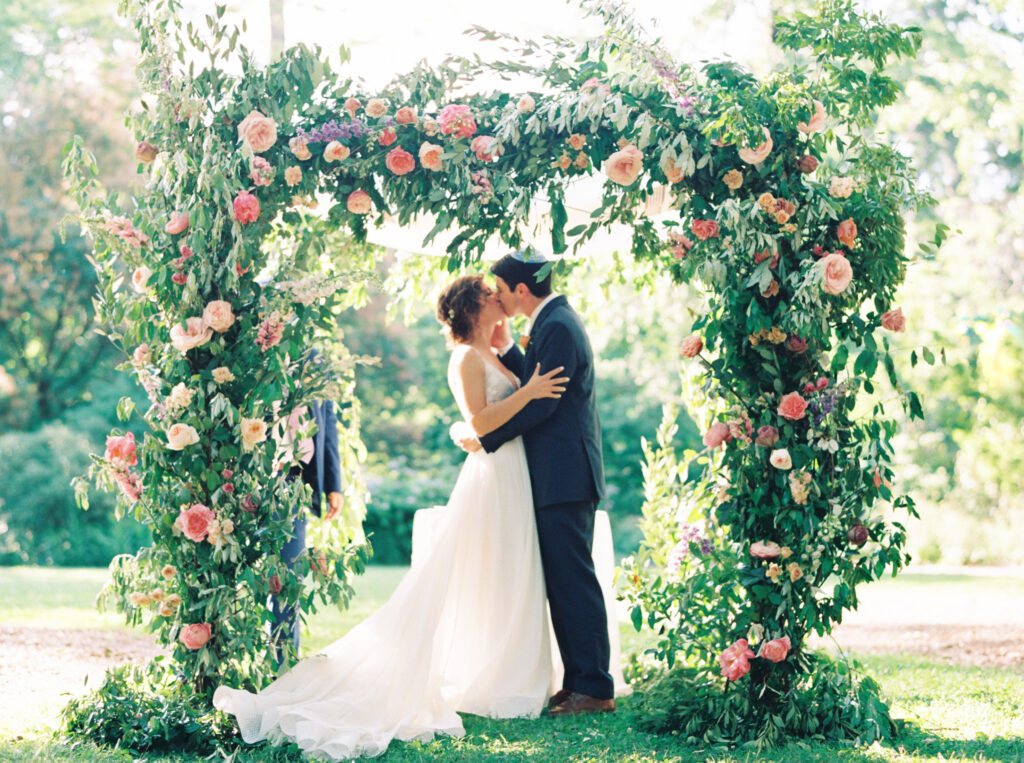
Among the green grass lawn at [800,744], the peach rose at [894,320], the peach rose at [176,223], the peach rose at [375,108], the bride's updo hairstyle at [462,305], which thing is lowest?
the green grass lawn at [800,744]

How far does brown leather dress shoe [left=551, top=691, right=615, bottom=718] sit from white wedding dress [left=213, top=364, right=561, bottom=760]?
4.0 inches

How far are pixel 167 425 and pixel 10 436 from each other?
11421mm

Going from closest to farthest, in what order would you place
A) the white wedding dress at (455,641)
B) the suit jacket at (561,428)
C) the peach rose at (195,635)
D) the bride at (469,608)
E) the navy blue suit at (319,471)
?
the peach rose at (195,635)
the white wedding dress at (455,641)
the bride at (469,608)
the suit jacket at (561,428)
the navy blue suit at (319,471)

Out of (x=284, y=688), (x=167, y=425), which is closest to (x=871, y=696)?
(x=284, y=688)

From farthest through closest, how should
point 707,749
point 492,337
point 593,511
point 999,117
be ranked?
1. point 999,117
2. point 492,337
3. point 593,511
4. point 707,749

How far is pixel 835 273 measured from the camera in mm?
3711

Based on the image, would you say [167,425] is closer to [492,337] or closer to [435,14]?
[492,337]

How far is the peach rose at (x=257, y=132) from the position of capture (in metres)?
3.81

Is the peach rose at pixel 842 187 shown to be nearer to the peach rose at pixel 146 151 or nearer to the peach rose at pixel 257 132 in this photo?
the peach rose at pixel 257 132

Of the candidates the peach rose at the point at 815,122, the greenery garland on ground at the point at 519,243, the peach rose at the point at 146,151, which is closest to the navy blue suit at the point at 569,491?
the greenery garland on ground at the point at 519,243

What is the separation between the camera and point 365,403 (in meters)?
16.6

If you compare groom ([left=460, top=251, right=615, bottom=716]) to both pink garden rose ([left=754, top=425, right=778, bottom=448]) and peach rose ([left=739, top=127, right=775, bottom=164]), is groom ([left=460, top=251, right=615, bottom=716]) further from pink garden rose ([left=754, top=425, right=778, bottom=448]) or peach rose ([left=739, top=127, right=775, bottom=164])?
peach rose ([left=739, top=127, right=775, bottom=164])

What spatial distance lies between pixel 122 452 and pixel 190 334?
0.52m

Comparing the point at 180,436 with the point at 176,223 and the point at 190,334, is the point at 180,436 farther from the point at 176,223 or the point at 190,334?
the point at 176,223
